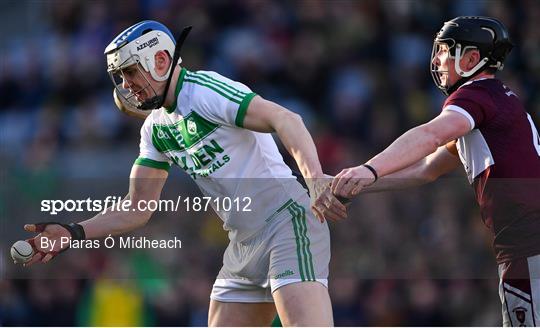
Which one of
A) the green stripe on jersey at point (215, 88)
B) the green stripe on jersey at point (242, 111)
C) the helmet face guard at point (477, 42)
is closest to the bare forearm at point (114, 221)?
the green stripe on jersey at point (215, 88)

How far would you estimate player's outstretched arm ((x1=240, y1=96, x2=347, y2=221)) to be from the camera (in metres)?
4.75

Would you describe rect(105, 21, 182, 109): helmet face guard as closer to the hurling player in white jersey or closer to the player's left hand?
the hurling player in white jersey

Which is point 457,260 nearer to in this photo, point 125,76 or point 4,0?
point 125,76

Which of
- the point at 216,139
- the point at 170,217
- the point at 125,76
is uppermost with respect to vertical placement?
the point at 125,76

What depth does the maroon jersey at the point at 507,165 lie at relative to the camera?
15.9 feet

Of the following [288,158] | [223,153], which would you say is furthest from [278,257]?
[288,158]

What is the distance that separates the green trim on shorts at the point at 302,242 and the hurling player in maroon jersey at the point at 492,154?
563 mm

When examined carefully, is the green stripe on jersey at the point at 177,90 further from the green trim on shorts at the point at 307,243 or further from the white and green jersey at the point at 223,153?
the green trim on shorts at the point at 307,243

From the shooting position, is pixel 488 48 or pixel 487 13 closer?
pixel 488 48

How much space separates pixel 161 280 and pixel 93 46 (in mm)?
3924

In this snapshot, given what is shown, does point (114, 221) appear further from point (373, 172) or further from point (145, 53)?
point (373, 172)

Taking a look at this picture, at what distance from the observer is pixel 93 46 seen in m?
11.4

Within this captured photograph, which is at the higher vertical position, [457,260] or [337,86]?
[337,86]

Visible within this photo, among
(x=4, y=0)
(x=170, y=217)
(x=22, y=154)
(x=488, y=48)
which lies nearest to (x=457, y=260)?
(x=170, y=217)
